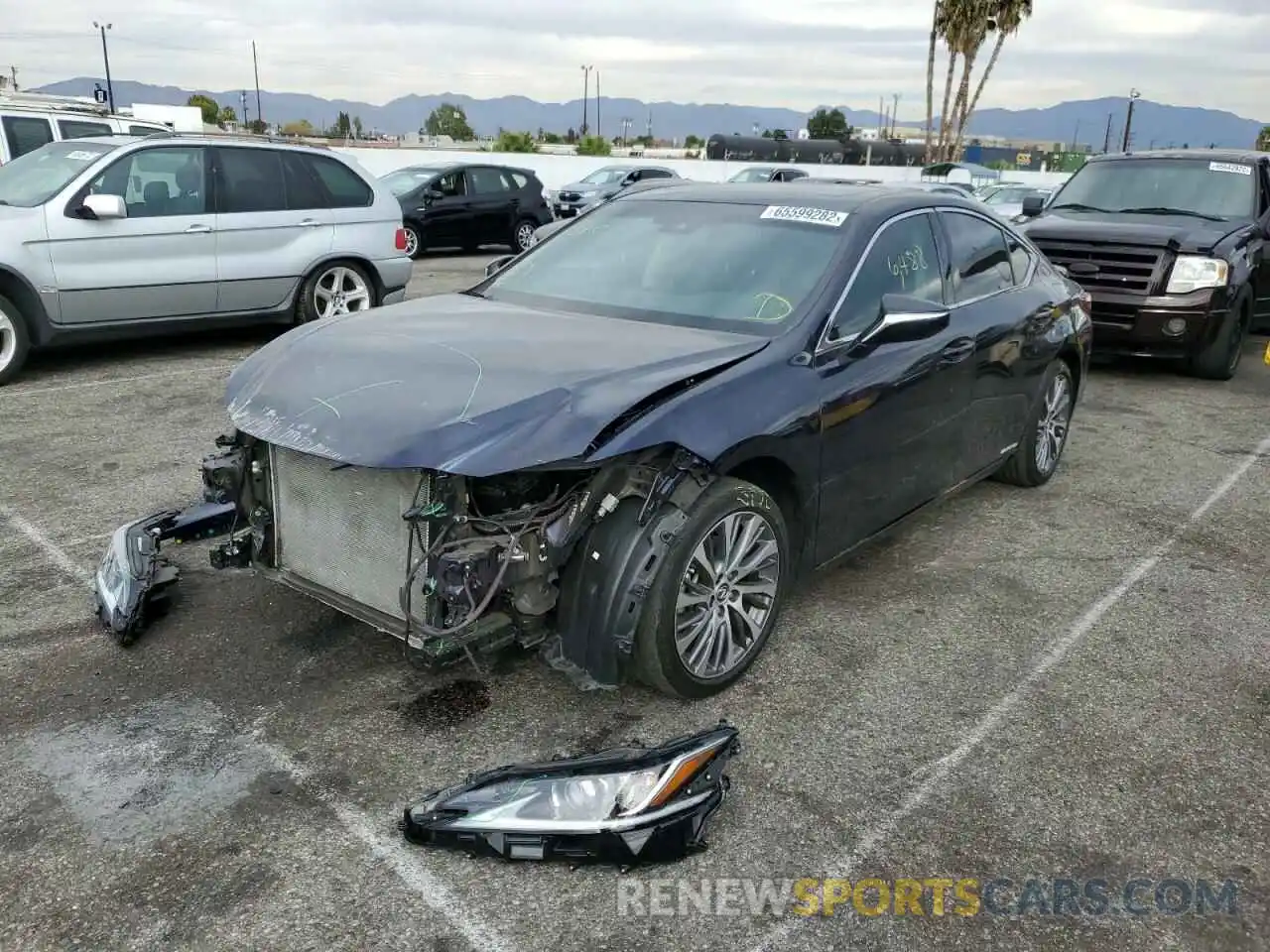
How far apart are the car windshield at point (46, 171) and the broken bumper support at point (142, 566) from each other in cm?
476

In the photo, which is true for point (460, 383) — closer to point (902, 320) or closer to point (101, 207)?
point (902, 320)

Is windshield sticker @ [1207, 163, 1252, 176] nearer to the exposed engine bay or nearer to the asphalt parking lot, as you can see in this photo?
the asphalt parking lot

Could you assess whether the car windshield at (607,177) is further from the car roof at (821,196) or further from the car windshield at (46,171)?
the car roof at (821,196)

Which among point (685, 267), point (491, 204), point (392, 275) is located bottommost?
point (392, 275)

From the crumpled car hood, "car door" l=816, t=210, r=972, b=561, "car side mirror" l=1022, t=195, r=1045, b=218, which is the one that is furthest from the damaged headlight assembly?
"car side mirror" l=1022, t=195, r=1045, b=218

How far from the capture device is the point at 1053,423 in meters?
5.89

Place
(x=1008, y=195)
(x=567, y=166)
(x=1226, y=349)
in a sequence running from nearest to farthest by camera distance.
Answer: (x=1226, y=349) < (x=1008, y=195) < (x=567, y=166)

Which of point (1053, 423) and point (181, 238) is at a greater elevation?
point (181, 238)

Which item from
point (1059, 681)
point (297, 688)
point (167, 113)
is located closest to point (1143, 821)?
point (1059, 681)

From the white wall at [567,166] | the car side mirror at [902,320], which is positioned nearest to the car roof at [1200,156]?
the car side mirror at [902,320]

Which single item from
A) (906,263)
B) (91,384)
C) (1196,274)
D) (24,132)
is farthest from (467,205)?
(906,263)

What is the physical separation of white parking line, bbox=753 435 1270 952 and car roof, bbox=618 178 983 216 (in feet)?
6.10

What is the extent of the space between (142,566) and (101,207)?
15.5 feet

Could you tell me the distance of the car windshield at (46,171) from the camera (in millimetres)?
7648
